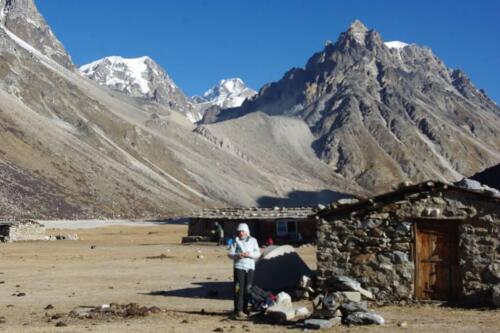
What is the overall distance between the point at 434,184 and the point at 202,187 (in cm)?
14293

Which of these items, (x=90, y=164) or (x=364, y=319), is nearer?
(x=364, y=319)

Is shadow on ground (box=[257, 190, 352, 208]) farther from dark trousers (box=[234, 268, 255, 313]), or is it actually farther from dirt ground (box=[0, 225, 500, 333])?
dark trousers (box=[234, 268, 255, 313])

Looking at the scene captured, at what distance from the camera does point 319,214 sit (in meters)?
21.5

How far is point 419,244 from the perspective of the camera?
2033 cm

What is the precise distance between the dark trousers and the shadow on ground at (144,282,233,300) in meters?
4.49

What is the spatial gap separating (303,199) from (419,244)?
16354 cm

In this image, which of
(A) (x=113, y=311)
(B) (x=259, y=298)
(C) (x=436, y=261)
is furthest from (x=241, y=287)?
(C) (x=436, y=261)

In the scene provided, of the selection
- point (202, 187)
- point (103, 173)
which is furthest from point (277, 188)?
point (103, 173)

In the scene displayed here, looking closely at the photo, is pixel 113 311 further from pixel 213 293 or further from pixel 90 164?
pixel 90 164

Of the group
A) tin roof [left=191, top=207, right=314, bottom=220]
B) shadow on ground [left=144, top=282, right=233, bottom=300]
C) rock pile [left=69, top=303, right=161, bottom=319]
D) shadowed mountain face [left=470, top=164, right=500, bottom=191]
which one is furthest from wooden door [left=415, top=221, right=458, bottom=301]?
shadowed mountain face [left=470, top=164, right=500, bottom=191]

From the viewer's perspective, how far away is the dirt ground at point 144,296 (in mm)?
17000

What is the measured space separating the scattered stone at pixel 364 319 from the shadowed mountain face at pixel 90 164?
9442 cm

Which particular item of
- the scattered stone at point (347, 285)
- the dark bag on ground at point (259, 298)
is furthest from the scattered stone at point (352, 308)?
the dark bag on ground at point (259, 298)

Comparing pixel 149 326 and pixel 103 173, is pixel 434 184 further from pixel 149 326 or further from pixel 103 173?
pixel 103 173
